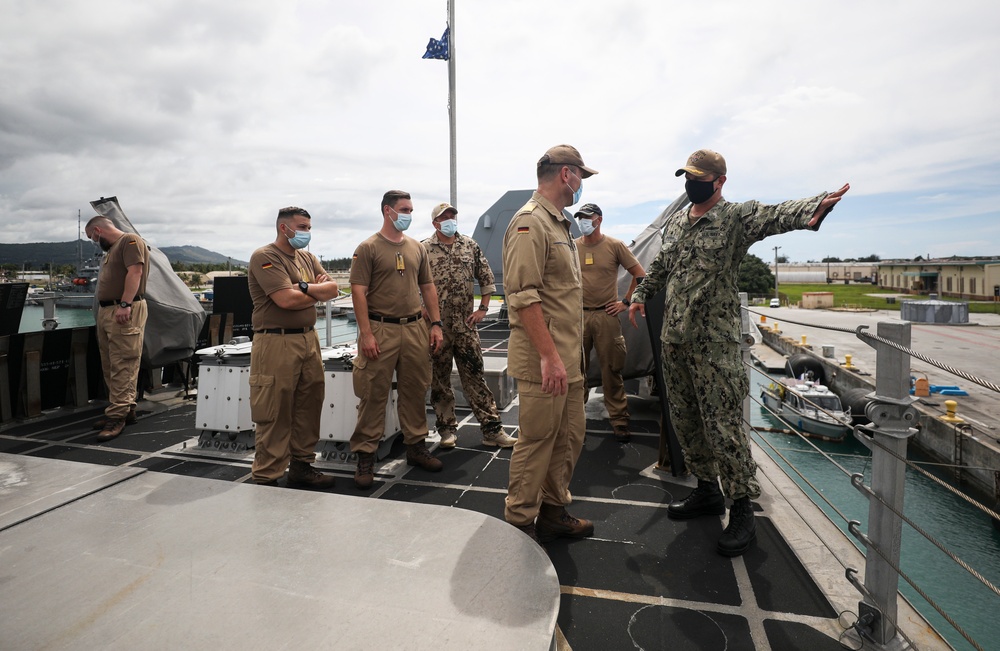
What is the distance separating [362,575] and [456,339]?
9.31ft

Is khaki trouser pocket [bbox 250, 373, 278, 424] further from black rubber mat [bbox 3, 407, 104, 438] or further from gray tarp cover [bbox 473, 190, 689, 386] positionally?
black rubber mat [bbox 3, 407, 104, 438]

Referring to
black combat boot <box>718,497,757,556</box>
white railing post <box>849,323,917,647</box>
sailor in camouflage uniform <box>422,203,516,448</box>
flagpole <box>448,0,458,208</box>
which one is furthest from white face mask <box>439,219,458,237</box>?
flagpole <box>448,0,458,208</box>

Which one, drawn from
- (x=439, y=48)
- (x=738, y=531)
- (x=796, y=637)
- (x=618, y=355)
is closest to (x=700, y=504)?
(x=738, y=531)

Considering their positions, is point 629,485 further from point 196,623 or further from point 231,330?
point 231,330

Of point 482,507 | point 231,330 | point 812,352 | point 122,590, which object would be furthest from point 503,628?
point 812,352

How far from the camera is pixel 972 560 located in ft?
32.0

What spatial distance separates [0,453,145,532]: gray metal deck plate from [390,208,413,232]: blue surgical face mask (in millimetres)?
2058

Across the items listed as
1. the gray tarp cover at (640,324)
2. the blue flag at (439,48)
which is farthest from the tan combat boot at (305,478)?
the blue flag at (439,48)

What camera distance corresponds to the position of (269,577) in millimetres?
1088

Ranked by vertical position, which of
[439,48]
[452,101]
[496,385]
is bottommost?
[496,385]

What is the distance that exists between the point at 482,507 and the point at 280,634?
199cm

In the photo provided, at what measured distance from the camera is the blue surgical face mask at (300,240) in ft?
10.1

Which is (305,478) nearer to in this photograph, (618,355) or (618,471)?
(618,471)

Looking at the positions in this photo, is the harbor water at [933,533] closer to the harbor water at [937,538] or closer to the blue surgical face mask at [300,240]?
the harbor water at [937,538]
